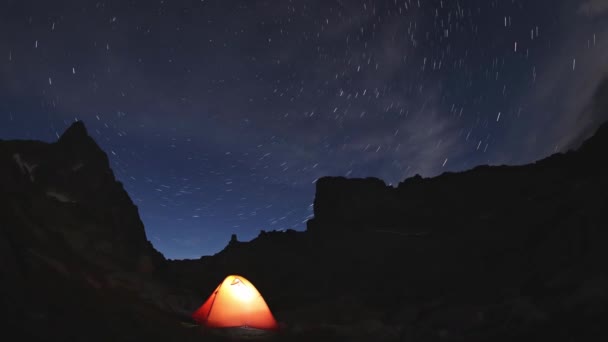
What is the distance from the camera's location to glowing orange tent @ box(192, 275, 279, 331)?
45.0ft

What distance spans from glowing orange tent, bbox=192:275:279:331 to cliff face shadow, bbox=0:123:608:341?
0.95 metres

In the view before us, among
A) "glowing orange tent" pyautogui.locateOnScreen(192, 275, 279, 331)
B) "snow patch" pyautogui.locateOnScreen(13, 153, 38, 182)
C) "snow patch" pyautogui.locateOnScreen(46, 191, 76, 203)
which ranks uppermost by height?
"snow patch" pyautogui.locateOnScreen(13, 153, 38, 182)

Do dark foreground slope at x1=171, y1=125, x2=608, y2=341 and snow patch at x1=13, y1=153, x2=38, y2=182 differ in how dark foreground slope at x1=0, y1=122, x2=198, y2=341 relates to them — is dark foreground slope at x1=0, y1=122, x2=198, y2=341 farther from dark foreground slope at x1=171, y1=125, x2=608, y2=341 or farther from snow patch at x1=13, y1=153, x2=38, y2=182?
dark foreground slope at x1=171, y1=125, x2=608, y2=341

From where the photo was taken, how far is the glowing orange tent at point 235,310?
13.7 meters

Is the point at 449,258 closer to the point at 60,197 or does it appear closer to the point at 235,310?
the point at 235,310

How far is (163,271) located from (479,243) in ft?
118

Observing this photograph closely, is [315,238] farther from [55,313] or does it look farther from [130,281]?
[55,313]

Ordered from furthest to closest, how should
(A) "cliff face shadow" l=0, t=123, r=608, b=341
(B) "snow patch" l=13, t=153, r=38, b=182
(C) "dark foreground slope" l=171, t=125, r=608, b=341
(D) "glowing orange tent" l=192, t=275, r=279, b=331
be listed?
(B) "snow patch" l=13, t=153, r=38, b=182
(D) "glowing orange tent" l=192, t=275, r=279, b=331
(C) "dark foreground slope" l=171, t=125, r=608, b=341
(A) "cliff face shadow" l=0, t=123, r=608, b=341

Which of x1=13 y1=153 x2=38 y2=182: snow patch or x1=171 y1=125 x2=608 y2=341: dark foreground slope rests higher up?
x1=13 y1=153 x2=38 y2=182: snow patch

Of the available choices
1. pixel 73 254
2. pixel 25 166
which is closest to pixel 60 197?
pixel 25 166

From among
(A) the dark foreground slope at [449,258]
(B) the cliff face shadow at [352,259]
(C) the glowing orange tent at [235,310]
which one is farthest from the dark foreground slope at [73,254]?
(A) the dark foreground slope at [449,258]

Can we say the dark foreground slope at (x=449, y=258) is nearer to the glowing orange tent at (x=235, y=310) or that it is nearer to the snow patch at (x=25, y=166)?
the glowing orange tent at (x=235, y=310)

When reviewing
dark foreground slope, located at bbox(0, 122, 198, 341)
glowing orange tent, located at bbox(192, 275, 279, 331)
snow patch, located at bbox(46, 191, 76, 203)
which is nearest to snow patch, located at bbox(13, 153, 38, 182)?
dark foreground slope, located at bbox(0, 122, 198, 341)

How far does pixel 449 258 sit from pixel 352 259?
11887 mm
